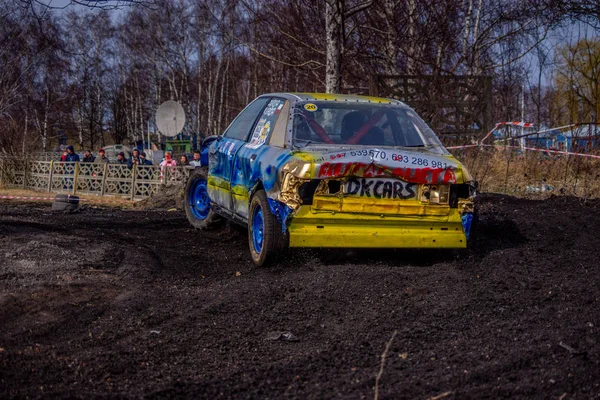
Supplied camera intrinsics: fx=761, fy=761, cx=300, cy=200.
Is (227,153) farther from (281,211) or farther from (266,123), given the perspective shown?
(281,211)

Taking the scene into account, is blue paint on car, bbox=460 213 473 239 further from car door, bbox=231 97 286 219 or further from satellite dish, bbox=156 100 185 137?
satellite dish, bbox=156 100 185 137

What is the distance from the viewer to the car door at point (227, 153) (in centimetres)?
831

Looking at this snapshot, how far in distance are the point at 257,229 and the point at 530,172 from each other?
345 inches

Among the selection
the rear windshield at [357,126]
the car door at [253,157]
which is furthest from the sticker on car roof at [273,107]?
the rear windshield at [357,126]

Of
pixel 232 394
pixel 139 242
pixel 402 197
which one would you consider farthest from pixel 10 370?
pixel 139 242

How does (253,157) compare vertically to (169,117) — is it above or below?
below

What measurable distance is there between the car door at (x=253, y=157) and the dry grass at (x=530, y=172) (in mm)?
6550

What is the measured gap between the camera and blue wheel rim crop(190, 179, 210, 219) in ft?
32.0

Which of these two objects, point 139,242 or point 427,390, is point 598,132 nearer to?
point 139,242

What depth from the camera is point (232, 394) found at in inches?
150

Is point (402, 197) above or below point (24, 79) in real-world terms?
below

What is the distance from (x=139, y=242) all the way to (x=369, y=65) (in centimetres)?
1660

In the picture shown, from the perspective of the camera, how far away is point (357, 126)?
7.73 metres

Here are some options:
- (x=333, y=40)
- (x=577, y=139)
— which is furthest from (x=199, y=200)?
(x=577, y=139)
